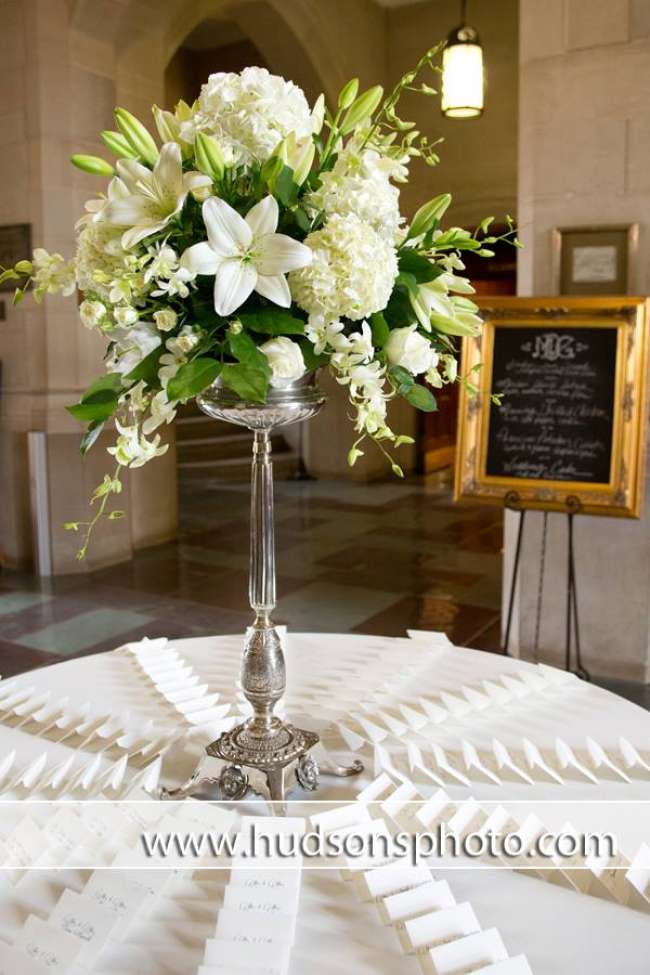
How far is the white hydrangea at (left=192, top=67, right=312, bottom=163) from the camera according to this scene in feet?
3.90

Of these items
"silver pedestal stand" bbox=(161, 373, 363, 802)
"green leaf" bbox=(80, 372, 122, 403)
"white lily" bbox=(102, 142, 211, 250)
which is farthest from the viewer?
"silver pedestal stand" bbox=(161, 373, 363, 802)

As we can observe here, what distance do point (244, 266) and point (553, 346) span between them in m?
2.64

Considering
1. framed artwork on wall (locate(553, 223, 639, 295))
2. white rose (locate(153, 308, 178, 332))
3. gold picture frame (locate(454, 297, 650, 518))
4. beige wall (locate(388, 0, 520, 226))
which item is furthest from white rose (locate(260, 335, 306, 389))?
beige wall (locate(388, 0, 520, 226))

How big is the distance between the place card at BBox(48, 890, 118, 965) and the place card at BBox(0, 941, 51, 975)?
0.04 meters

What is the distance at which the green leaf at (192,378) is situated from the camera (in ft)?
3.67

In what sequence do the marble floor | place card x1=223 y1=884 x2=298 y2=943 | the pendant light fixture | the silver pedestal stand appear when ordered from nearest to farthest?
1. place card x1=223 y1=884 x2=298 y2=943
2. the silver pedestal stand
3. the marble floor
4. the pendant light fixture

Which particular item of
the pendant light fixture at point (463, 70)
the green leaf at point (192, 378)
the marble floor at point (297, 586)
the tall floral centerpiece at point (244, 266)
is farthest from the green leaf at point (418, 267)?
the pendant light fixture at point (463, 70)

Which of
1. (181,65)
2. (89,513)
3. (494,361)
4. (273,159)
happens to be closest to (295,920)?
(273,159)

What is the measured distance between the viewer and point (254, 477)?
1.38 m

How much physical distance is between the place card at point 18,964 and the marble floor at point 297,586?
10.2ft

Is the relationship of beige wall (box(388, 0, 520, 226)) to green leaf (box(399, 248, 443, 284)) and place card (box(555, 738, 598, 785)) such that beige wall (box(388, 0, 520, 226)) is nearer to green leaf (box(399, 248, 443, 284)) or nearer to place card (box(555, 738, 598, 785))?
green leaf (box(399, 248, 443, 284))

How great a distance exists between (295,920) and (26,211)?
5343 mm

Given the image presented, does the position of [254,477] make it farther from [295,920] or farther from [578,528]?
[578,528]

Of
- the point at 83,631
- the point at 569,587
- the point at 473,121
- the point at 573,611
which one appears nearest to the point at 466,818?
the point at 569,587
